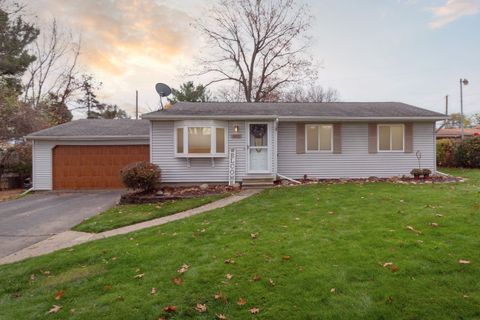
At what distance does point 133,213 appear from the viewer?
27.3 feet

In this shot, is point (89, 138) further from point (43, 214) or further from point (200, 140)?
point (200, 140)

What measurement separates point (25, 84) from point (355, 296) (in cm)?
3041

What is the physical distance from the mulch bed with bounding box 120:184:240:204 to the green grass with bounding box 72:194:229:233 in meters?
0.36

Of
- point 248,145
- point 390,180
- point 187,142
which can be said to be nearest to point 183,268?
point 187,142

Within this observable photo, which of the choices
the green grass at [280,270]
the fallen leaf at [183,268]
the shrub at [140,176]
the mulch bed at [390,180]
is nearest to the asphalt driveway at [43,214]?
the shrub at [140,176]

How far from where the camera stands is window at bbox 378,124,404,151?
41.1 feet

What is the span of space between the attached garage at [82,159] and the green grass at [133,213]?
4.88 m

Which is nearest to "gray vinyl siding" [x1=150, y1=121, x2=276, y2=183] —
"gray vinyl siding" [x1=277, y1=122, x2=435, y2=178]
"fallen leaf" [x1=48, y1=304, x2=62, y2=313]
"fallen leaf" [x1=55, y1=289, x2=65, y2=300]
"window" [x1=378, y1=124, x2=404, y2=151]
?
"gray vinyl siding" [x1=277, y1=122, x2=435, y2=178]

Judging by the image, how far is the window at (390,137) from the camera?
12531mm

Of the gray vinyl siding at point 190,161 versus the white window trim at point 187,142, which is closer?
the white window trim at point 187,142

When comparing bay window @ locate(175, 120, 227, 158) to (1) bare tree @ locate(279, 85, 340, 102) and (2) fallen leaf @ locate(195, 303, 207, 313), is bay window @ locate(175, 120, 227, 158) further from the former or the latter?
(1) bare tree @ locate(279, 85, 340, 102)

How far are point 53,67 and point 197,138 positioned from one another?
23.2 m

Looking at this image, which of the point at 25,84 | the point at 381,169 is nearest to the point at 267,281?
the point at 381,169

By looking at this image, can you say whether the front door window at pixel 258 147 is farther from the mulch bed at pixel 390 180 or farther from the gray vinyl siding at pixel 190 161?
the mulch bed at pixel 390 180
